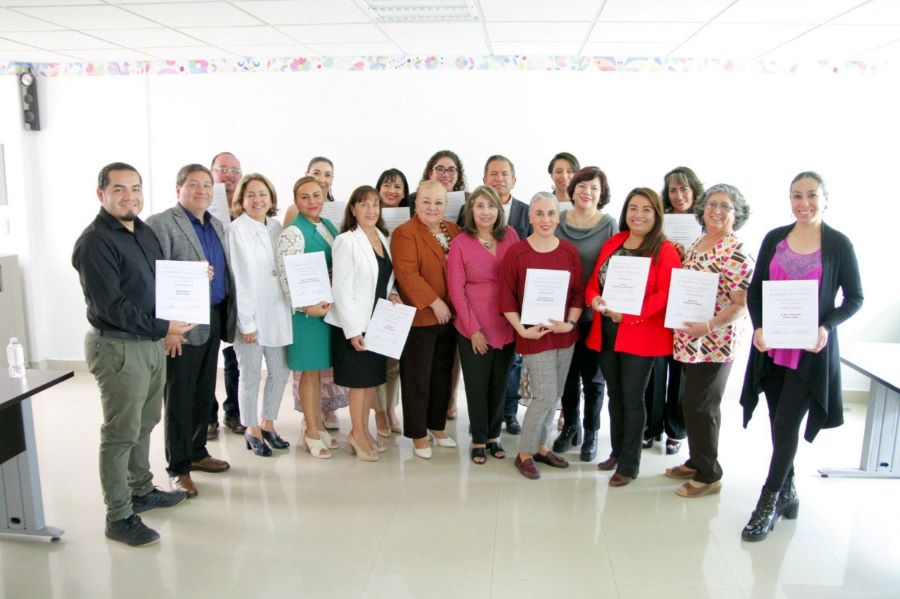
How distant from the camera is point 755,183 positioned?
474 cm

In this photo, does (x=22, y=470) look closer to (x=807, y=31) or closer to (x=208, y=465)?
(x=208, y=465)

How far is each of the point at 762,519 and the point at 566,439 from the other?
47.4 inches

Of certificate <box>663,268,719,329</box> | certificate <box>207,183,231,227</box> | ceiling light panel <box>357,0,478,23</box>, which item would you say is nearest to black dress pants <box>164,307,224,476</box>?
certificate <box>207,183,231,227</box>

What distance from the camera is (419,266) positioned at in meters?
→ 3.33

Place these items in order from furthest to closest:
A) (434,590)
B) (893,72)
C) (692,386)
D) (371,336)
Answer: (893,72) < (371,336) < (692,386) < (434,590)

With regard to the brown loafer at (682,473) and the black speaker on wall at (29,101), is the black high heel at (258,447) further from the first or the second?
the black speaker on wall at (29,101)

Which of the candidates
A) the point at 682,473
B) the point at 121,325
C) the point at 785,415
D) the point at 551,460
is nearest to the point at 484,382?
the point at 551,460

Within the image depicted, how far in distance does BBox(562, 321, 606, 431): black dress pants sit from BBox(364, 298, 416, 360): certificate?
95 cm

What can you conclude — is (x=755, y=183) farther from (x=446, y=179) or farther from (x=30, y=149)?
(x=30, y=149)

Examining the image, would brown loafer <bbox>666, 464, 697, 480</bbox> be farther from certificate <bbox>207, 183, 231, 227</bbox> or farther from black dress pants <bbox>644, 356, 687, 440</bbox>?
certificate <bbox>207, 183, 231, 227</bbox>

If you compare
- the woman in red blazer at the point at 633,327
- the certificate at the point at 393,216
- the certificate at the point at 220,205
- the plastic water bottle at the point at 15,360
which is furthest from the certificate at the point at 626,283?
the plastic water bottle at the point at 15,360

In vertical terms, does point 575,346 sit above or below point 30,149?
below

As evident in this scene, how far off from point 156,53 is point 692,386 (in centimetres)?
441

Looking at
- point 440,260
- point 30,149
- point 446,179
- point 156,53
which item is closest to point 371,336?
point 440,260
